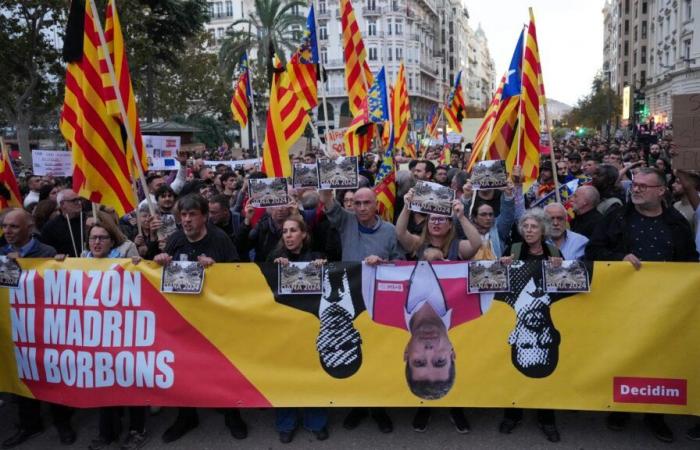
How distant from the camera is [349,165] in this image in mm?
5223

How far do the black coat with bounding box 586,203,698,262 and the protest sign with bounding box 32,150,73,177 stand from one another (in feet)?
25.5

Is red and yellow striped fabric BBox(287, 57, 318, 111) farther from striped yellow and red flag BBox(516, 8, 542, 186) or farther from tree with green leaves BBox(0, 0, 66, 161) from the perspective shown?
tree with green leaves BBox(0, 0, 66, 161)

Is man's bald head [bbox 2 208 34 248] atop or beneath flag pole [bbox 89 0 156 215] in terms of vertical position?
beneath

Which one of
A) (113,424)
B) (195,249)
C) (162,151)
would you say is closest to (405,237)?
(195,249)

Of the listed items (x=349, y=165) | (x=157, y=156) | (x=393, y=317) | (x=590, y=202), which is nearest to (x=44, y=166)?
(x=157, y=156)

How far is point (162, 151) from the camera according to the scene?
37.1 ft

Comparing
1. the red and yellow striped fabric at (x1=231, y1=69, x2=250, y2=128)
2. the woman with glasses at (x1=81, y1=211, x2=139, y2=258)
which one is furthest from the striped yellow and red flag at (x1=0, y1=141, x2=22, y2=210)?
the red and yellow striped fabric at (x1=231, y1=69, x2=250, y2=128)

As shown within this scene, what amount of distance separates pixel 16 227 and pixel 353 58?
18.7 feet

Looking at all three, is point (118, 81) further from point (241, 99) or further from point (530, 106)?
point (241, 99)

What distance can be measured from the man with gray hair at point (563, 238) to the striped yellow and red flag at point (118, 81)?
12.0 feet

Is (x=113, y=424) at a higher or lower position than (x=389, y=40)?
lower

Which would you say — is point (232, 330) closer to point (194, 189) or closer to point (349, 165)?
point (349, 165)

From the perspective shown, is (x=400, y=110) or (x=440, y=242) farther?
(x=400, y=110)

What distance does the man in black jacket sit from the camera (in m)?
4.64
